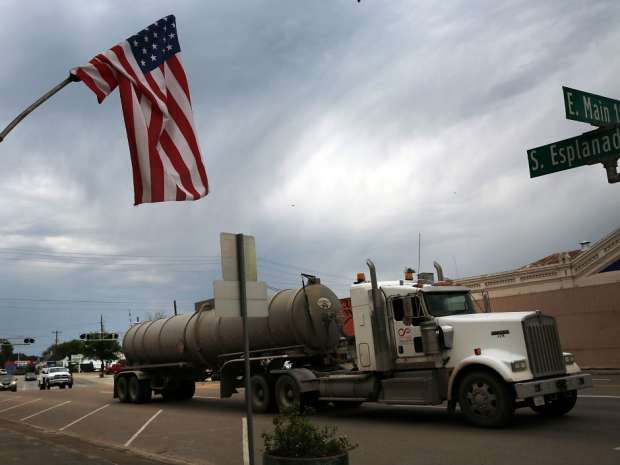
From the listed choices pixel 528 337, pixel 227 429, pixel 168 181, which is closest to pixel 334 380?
pixel 227 429

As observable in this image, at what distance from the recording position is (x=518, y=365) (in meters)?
10.5

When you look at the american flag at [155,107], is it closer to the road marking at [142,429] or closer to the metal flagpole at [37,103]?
the metal flagpole at [37,103]

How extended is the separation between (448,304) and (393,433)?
115 inches

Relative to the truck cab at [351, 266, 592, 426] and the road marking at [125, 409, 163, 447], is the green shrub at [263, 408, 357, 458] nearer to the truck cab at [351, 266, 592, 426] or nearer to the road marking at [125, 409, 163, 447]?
the truck cab at [351, 266, 592, 426]

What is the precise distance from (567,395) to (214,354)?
10431 millimetres

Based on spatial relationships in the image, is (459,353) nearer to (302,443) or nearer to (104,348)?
(302,443)

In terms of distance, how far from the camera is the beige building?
2419cm

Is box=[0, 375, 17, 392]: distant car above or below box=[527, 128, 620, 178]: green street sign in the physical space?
below

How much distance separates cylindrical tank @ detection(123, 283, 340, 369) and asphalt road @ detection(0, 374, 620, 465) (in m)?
1.81

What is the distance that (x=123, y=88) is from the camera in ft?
34.4

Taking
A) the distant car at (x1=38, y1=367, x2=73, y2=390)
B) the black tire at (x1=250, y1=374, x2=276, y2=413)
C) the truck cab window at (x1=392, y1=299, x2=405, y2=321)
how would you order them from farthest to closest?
the distant car at (x1=38, y1=367, x2=73, y2=390) → the black tire at (x1=250, y1=374, x2=276, y2=413) → the truck cab window at (x1=392, y1=299, x2=405, y2=321)

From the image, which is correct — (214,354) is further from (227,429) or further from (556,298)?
(556,298)

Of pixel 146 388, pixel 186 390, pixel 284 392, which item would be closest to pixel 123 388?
pixel 146 388

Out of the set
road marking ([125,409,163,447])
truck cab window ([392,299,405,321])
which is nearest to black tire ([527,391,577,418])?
truck cab window ([392,299,405,321])
